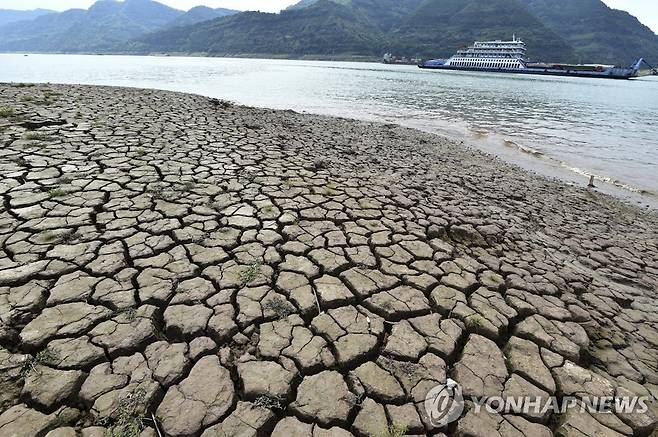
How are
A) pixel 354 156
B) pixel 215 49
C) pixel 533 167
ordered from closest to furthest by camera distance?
pixel 354 156 → pixel 533 167 → pixel 215 49

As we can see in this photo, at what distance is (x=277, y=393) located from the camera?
2.07 m

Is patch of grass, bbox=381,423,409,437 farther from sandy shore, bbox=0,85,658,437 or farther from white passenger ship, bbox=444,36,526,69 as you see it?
white passenger ship, bbox=444,36,526,69

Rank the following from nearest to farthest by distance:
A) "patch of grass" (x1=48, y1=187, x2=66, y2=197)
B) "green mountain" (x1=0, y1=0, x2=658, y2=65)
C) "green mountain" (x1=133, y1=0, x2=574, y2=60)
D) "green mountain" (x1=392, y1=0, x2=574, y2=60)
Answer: "patch of grass" (x1=48, y1=187, x2=66, y2=197) → "green mountain" (x1=392, y1=0, x2=574, y2=60) → "green mountain" (x1=133, y1=0, x2=574, y2=60) → "green mountain" (x1=0, y1=0, x2=658, y2=65)

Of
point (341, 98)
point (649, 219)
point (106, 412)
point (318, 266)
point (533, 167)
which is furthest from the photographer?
point (341, 98)

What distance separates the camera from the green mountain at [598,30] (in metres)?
128

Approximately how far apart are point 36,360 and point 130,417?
80cm

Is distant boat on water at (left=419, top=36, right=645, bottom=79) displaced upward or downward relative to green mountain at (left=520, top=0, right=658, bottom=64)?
downward

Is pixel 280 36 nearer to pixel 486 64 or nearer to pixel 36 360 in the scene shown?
pixel 486 64

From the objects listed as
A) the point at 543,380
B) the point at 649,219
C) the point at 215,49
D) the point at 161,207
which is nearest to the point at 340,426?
the point at 543,380

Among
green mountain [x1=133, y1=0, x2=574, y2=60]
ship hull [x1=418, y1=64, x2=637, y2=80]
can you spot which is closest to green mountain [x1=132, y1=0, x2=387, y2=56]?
green mountain [x1=133, y1=0, x2=574, y2=60]

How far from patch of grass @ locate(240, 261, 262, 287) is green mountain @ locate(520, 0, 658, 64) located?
135 meters

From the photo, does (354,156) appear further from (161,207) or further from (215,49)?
(215,49)

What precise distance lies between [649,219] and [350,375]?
7.92 metres

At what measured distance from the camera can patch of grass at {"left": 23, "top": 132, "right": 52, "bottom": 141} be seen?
5.96m
